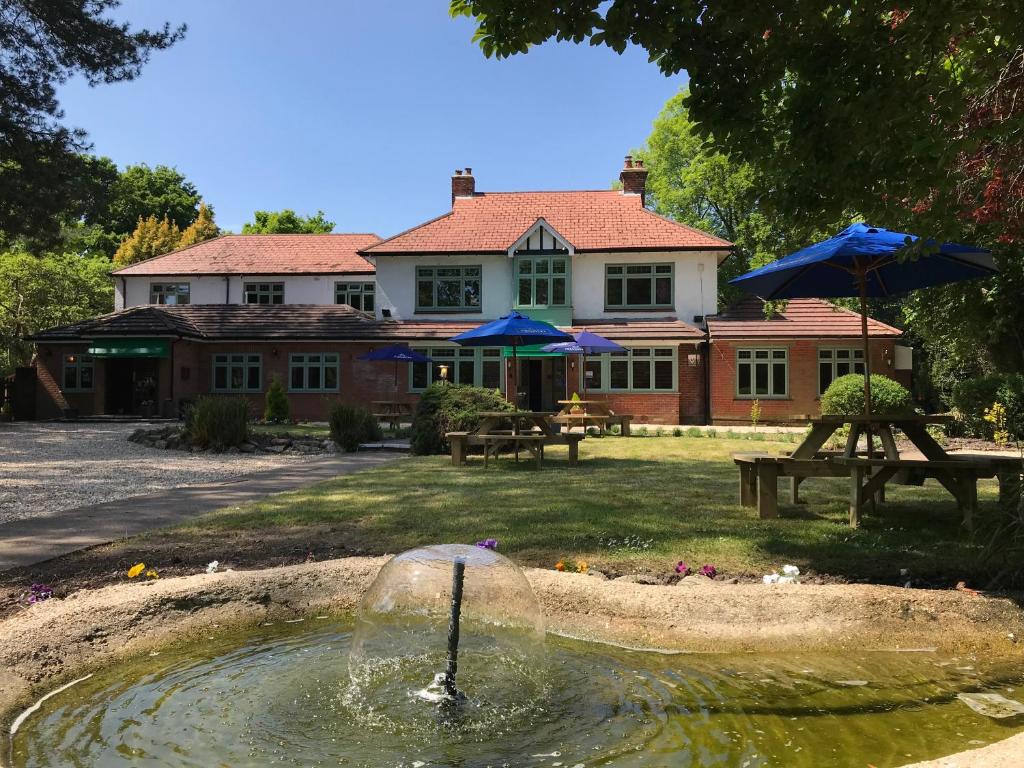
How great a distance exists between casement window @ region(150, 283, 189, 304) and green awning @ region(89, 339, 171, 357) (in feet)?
20.3

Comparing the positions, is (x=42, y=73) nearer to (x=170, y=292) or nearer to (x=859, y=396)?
(x=170, y=292)

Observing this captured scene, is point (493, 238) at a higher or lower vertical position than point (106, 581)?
higher

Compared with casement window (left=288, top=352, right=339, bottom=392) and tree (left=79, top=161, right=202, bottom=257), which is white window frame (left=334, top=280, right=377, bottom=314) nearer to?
casement window (left=288, top=352, right=339, bottom=392)

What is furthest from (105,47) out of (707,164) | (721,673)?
(707,164)

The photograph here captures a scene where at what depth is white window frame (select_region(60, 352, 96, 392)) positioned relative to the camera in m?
26.2

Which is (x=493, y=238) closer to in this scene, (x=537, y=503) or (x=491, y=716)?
(x=537, y=503)

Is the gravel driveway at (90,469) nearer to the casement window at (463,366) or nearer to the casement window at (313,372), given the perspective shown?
the casement window at (313,372)

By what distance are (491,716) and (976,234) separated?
12.0 m

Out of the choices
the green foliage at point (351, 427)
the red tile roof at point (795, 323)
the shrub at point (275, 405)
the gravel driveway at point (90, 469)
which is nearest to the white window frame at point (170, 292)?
the shrub at point (275, 405)

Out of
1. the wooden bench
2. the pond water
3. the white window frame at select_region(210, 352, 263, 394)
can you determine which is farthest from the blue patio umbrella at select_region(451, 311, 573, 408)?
the white window frame at select_region(210, 352, 263, 394)

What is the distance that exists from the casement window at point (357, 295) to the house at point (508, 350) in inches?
68.0

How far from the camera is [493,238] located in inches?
1075

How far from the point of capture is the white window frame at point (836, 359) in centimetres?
2403

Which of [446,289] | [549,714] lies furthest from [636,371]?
[549,714]
